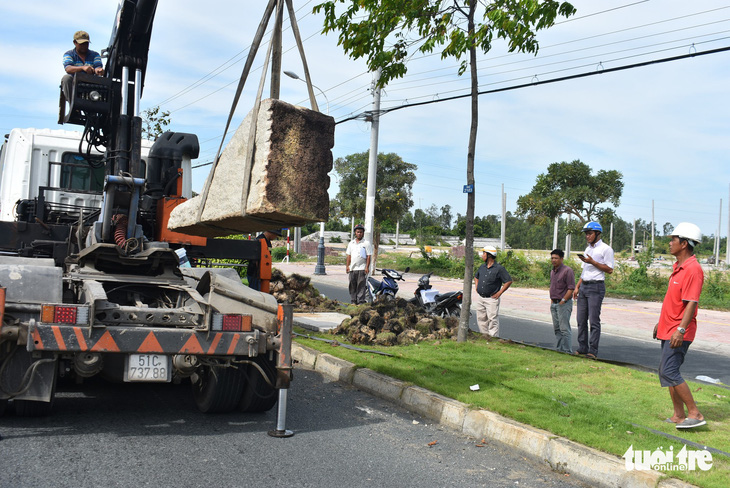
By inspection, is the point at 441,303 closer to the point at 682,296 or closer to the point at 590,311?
the point at 590,311

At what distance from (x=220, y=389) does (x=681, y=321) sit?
3.93 m

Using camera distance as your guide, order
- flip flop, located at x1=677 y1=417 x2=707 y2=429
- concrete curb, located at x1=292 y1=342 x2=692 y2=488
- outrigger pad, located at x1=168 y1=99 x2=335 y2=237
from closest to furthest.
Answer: concrete curb, located at x1=292 y1=342 x2=692 y2=488 → outrigger pad, located at x1=168 y1=99 x2=335 y2=237 → flip flop, located at x1=677 y1=417 x2=707 y2=429

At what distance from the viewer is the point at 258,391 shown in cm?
555

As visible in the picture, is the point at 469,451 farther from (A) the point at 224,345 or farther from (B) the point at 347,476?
(A) the point at 224,345

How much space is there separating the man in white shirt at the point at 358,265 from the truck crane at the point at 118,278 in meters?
5.02

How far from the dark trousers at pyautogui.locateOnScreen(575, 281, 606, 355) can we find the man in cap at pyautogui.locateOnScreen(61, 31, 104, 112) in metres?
6.81

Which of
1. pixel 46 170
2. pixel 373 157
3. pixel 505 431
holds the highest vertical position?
pixel 373 157

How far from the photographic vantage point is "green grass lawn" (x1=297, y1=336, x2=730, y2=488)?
192 inches

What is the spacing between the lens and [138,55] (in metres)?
7.45

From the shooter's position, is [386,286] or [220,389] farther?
[386,286]

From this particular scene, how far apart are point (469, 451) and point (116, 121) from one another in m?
5.21

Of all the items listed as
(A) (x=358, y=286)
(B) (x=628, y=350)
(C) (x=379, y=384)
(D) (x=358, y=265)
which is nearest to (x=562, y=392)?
(C) (x=379, y=384)

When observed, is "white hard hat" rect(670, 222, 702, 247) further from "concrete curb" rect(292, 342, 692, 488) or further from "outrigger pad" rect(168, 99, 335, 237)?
"outrigger pad" rect(168, 99, 335, 237)

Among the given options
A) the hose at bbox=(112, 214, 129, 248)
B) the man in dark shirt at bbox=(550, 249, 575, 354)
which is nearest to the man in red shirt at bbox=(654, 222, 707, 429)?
the man in dark shirt at bbox=(550, 249, 575, 354)
